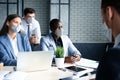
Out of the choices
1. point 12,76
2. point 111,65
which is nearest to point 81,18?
point 12,76

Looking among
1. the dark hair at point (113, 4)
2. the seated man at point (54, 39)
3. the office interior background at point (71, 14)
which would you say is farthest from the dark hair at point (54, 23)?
the office interior background at point (71, 14)

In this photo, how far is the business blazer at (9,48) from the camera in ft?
9.81

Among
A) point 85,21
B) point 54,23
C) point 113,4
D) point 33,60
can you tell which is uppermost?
point 113,4

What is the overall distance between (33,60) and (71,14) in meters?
4.68

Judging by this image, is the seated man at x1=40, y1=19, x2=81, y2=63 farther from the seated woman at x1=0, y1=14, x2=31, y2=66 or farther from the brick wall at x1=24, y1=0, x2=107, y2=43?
the brick wall at x1=24, y1=0, x2=107, y2=43

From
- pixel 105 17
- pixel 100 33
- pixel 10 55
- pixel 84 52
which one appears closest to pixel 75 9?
pixel 100 33

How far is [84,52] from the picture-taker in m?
4.63

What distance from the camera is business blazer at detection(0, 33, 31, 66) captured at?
299 centimetres

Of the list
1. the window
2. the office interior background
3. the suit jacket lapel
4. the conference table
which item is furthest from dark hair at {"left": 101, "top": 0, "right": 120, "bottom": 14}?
the window

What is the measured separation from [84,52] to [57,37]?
1.12 meters

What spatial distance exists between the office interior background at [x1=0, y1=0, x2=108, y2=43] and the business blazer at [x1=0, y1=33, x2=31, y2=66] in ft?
12.1

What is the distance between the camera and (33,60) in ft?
8.40

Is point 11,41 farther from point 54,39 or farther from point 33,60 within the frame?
point 33,60

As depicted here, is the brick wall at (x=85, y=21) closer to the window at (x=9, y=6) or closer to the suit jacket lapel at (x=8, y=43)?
the window at (x=9, y=6)
